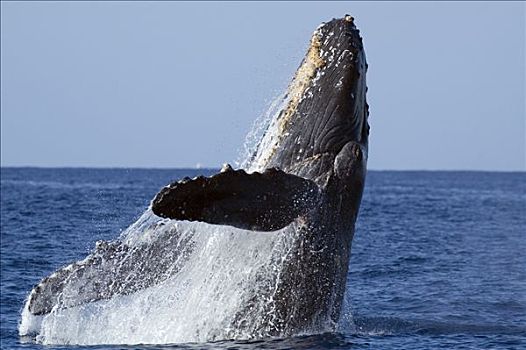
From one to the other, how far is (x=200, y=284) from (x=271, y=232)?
1170 millimetres

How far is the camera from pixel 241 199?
1383 centimetres

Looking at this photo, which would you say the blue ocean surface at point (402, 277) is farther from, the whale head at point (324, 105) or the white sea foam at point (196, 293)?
the whale head at point (324, 105)

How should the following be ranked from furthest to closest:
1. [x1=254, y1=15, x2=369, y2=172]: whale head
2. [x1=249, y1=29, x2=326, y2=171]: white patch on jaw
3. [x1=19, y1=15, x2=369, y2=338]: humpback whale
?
[x1=249, y1=29, x2=326, y2=171]: white patch on jaw → [x1=254, y1=15, x2=369, y2=172]: whale head → [x1=19, y1=15, x2=369, y2=338]: humpback whale

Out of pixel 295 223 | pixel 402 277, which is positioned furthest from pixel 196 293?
pixel 402 277

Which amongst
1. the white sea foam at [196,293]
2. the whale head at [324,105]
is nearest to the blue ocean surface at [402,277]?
the white sea foam at [196,293]

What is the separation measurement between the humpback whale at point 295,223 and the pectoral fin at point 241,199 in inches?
0.7

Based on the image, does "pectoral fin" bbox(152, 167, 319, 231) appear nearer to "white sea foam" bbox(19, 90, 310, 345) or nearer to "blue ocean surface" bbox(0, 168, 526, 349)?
"white sea foam" bbox(19, 90, 310, 345)

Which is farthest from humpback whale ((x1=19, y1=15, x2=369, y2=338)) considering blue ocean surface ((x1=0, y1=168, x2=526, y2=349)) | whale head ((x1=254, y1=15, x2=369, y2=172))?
blue ocean surface ((x1=0, y1=168, x2=526, y2=349))

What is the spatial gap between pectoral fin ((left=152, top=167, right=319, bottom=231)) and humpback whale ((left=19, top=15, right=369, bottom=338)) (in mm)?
18

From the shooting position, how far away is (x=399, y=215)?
51531 mm

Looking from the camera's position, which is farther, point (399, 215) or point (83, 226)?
point (399, 215)

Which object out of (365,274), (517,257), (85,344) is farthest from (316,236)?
(517,257)

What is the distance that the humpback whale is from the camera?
1460 centimetres

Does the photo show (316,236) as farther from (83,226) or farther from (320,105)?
(83,226)
